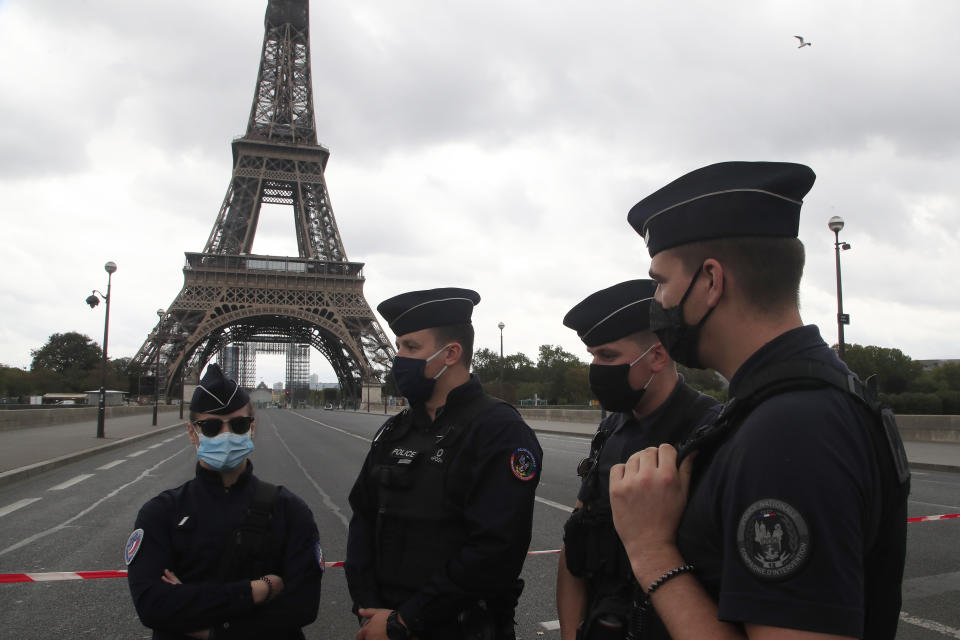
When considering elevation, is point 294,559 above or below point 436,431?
below

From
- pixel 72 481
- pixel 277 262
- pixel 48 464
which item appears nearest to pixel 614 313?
pixel 72 481

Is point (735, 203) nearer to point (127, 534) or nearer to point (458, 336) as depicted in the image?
point (458, 336)

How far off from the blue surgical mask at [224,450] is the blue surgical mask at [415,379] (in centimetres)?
70

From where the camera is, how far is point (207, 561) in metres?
2.62

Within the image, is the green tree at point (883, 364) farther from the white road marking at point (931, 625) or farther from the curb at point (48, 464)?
the white road marking at point (931, 625)

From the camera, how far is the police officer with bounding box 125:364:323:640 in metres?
2.50

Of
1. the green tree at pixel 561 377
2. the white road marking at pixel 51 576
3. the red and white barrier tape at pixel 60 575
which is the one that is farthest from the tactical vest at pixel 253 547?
the green tree at pixel 561 377

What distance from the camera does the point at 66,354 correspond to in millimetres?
82438

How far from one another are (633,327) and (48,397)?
2817 inches

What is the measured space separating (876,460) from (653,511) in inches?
16.0

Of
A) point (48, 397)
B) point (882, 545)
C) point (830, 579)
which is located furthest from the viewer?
point (48, 397)

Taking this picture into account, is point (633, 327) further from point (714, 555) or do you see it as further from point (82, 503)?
point (82, 503)

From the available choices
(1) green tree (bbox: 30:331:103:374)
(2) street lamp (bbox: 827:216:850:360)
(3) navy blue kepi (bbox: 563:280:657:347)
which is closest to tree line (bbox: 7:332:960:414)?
(1) green tree (bbox: 30:331:103:374)

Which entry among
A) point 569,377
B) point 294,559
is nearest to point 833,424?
point 294,559
